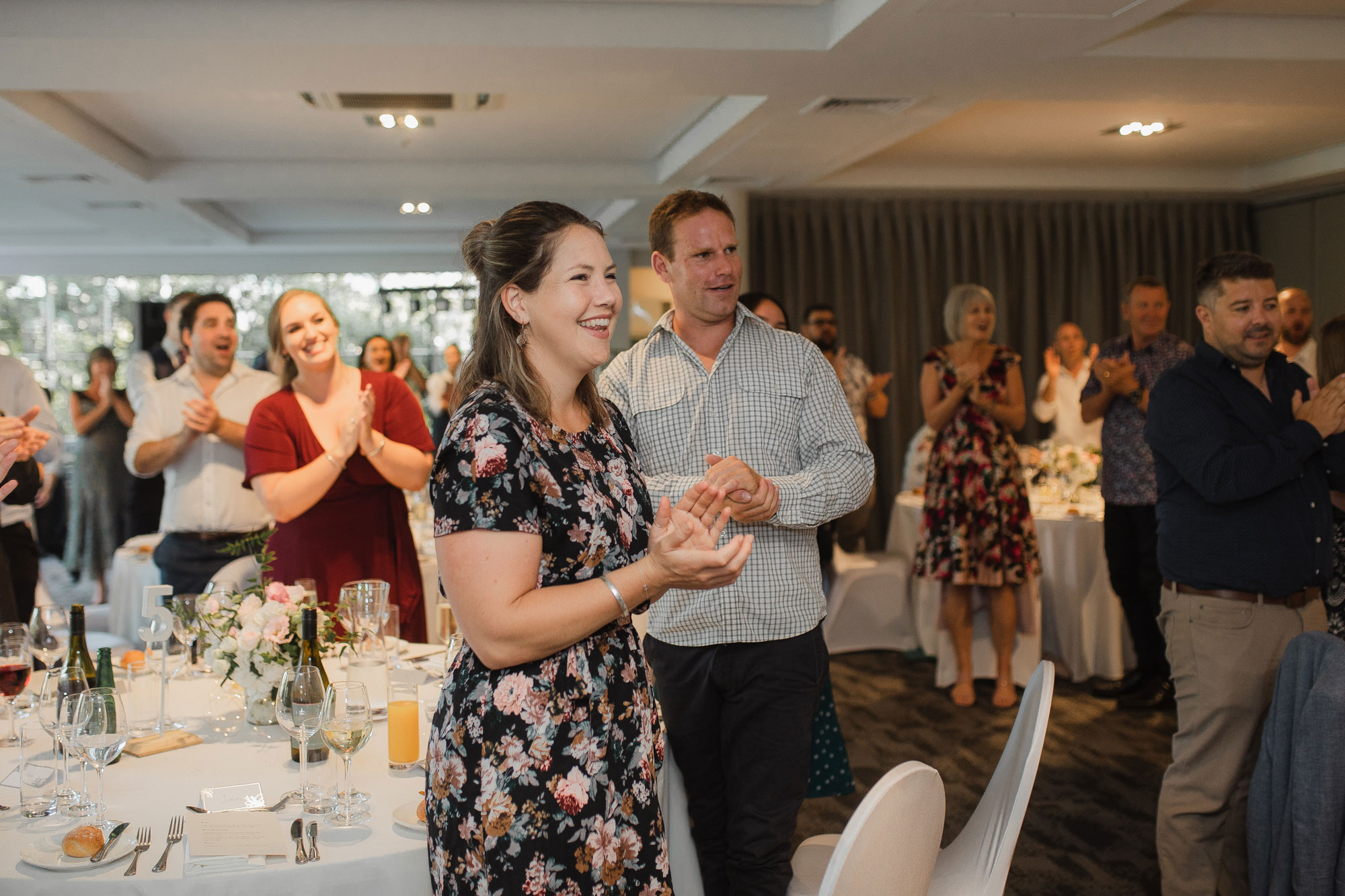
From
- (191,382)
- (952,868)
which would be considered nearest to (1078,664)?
(952,868)

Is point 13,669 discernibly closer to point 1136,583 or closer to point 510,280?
point 510,280

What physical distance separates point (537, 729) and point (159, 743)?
37.2 inches

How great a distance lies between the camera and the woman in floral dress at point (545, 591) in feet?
4.59

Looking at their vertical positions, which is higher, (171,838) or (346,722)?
(346,722)

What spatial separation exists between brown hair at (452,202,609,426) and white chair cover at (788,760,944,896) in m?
0.70

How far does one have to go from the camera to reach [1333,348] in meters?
3.26

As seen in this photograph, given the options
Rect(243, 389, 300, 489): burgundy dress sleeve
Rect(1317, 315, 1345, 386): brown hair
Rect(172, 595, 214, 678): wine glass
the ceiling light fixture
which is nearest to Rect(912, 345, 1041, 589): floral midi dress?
Rect(1317, 315, 1345, 386): brown hair

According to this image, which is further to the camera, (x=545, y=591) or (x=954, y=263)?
(x=954, y=263)

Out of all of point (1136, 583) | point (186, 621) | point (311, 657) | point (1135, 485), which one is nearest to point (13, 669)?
point (186, 621)

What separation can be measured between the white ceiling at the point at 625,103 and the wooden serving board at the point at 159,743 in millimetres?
2765

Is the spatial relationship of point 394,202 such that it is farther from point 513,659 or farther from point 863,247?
point 513,659

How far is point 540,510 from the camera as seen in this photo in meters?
1.44

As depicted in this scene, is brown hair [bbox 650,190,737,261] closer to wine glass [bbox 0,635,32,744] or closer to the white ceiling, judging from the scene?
wine glass [bbox 0,635,32,744]

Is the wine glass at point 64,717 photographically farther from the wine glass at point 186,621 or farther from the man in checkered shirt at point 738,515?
the man in checkered shirt at point 738,515
